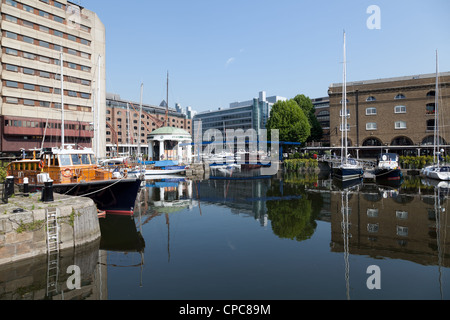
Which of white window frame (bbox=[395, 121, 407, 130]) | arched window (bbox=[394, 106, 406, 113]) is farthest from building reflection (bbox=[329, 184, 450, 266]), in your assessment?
arched window (bbox=[394, 106, 406, 113])

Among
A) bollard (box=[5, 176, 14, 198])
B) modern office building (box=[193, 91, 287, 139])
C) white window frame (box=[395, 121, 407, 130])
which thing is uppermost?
modern office building (box=[193, 91, 287, 139])

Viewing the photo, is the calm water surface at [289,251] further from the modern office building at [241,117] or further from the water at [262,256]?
the modern office building at [241,117]

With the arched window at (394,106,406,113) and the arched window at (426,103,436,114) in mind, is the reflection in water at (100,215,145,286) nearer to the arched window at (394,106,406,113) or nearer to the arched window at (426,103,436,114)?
the arched window at (394,106,406,113)

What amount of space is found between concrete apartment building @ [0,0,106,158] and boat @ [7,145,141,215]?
20.5 metres

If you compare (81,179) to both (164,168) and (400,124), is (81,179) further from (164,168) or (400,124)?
(400,124)

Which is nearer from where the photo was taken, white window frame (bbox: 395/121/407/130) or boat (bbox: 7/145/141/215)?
boat (bbox: 7/145/141/215)

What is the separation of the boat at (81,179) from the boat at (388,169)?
3462 centimetres

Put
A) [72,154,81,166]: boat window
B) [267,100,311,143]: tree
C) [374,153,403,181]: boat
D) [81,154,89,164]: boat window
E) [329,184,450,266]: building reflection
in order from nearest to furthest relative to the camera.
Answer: [329,184,450,266]: building reflection, [72,154,81,166]: boat window, [81,154,89,164]: boat window, [374,153,403,181]: boat, [267,100,311,143]: tree

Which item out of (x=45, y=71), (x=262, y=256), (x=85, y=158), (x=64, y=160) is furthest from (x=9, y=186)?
(x=45, y=71)

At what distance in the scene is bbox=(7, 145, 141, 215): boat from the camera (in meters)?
18.8

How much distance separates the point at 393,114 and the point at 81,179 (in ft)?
204

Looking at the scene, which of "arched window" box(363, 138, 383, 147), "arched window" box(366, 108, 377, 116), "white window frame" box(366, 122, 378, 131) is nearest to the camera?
"arched window" box(363, 138, 383, 147)

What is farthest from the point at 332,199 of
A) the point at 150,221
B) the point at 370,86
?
the point at 370,86

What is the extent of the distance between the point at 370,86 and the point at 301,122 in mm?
16455
